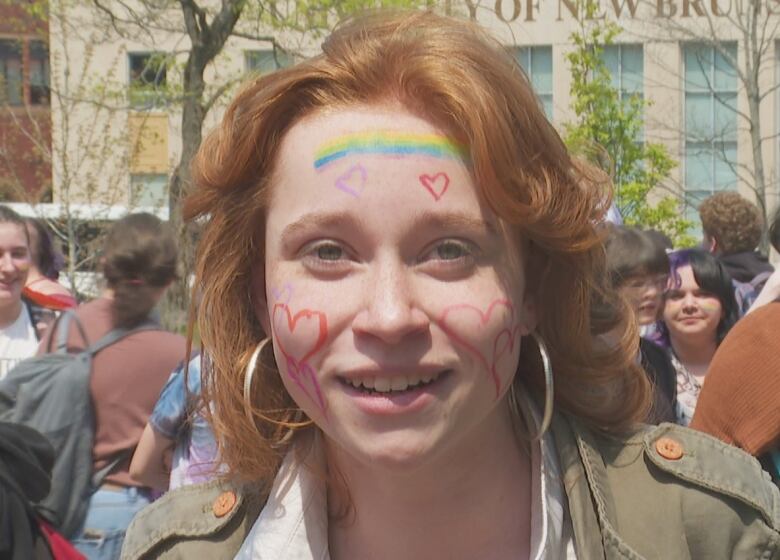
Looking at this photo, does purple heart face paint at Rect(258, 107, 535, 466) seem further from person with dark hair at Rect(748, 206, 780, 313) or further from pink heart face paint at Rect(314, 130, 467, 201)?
person with dark hair at Rect(748, 206, 780, 313)

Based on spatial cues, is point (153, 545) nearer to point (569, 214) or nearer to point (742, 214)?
point (569, 214)

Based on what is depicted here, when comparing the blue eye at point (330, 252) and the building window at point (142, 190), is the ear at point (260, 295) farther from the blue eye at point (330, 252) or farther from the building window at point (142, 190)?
the building window at point (142, 190)

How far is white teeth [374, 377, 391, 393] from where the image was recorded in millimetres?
1736

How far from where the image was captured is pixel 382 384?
1.74m

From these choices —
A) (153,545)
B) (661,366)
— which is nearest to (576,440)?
(153,545)

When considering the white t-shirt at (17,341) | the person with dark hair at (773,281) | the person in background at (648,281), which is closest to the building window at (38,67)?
the white t-shirt at (17,341)

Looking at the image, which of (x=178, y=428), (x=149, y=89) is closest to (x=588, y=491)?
(x=178, y=428)

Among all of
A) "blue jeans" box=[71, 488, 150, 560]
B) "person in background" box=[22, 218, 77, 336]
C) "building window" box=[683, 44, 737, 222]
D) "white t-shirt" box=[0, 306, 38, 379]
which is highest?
"person in background" box=[22, 218, 77, 336]

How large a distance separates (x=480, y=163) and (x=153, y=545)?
0.86 metres

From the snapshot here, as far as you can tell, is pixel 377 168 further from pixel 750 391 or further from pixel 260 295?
pixel 750 391

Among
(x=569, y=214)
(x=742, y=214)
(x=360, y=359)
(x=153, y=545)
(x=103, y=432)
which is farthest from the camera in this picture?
(x=742, y=214)

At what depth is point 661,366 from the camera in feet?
14.5

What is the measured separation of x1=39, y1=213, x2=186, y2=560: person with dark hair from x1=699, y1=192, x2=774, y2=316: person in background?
3222mm

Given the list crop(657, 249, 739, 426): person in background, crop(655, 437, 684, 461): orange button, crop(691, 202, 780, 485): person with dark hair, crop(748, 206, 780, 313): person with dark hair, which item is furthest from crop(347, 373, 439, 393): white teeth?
crop(657, 249, 739, 426): person in background
